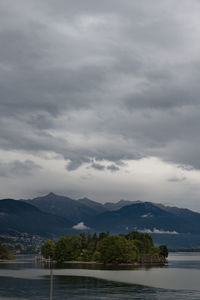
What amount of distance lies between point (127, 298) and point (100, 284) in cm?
3616

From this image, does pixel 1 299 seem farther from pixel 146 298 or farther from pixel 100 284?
pixel 100 284

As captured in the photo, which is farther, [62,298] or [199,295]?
[199,295]

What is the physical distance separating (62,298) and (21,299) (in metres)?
10.5

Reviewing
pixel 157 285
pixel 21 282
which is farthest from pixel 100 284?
pixel 21 282

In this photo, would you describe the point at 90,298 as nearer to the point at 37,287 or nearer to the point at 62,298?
the point at 62,298

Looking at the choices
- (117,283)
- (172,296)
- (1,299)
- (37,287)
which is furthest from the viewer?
(117,283)

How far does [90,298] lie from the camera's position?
110 metres

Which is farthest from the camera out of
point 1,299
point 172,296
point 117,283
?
point 117,283

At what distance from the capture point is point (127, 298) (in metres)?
109

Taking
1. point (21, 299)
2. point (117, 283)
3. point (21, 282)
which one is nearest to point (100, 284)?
point (117, 283)

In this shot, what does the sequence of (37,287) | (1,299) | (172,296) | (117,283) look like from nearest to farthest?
(1,299) < (172,296) < (37,287) < (117,283)

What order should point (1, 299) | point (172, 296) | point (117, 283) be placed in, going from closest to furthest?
point (1, 299), point (172, 296), point (117, 283)

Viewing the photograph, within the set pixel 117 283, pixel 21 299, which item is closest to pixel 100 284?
pixel 117 283

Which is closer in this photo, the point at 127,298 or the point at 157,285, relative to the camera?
the point at 127,298
